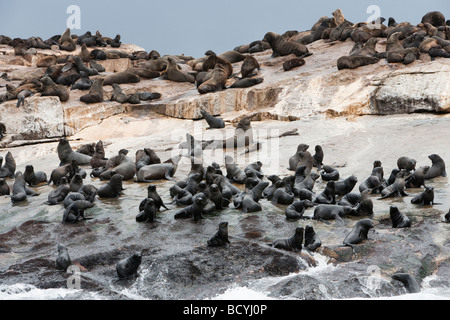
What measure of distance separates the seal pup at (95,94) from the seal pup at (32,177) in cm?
712

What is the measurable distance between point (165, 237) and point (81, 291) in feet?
5.84

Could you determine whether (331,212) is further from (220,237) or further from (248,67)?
(248,67)

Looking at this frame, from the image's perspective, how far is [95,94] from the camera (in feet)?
57.7

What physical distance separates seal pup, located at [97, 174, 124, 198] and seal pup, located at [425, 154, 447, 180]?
16.3 ft

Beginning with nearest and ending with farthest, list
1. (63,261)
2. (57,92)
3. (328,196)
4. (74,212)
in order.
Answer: (63,261), (74,212), (328,196), (57,92)

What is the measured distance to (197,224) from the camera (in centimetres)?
738

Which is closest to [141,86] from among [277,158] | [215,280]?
[277,158]

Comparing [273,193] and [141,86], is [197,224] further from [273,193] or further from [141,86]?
[141,86]

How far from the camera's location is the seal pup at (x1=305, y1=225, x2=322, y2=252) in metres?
6.15

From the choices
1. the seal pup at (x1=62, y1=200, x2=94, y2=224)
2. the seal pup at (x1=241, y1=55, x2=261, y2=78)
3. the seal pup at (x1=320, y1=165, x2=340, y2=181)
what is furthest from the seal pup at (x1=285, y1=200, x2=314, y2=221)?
the seal pup at (x1=241, y1=55, x2=261, y2=78)

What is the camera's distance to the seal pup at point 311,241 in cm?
615

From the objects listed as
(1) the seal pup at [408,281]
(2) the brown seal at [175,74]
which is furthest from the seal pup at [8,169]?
(2) the brown seal at [175,74]

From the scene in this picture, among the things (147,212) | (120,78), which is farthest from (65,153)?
(120,78)

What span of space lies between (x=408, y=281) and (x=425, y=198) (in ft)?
8.39
